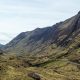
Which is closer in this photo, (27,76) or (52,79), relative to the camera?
(27,76)

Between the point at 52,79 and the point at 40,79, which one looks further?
the point at 52,79

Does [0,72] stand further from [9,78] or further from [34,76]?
[34,76]

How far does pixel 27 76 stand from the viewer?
606ft

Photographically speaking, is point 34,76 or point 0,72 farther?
point 0,72

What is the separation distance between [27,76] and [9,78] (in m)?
13.7

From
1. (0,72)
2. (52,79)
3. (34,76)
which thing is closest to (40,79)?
(34,76)

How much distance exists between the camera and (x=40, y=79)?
17712 centimetres

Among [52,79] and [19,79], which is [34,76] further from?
[52,79]

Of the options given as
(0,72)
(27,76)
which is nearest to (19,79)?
(27,76)

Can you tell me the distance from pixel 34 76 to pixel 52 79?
24.8m

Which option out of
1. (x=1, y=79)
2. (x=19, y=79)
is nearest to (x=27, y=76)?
(x=19, y=79)

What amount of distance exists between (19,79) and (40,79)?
1547 cm

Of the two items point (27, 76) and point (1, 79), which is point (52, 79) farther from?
point (1, 79)

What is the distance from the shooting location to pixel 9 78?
186750mm
